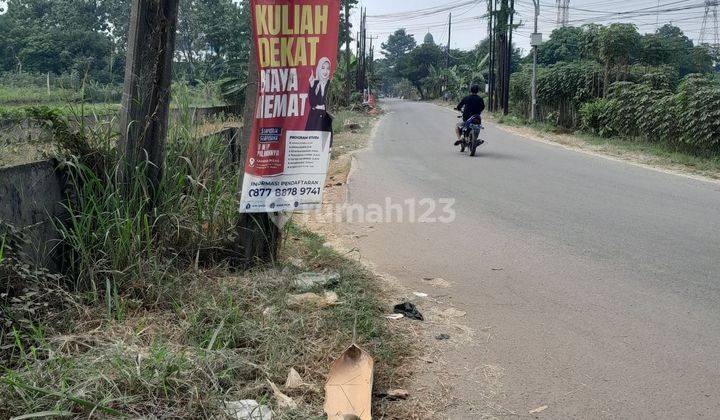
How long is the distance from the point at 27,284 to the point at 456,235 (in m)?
4.58

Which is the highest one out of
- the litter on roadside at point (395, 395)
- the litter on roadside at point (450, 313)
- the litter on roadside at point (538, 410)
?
the litter on roadside at point (450, 313)

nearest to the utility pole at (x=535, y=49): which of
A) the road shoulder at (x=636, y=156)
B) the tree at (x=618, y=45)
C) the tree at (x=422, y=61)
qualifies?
the tree at (x=618, y=45)

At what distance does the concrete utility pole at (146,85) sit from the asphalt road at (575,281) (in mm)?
2326

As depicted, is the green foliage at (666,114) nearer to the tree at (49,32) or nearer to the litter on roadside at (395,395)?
the litter on roadside at (395,395)

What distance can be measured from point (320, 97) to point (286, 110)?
272 mm

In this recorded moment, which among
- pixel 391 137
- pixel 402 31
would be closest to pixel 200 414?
pixel 391 137

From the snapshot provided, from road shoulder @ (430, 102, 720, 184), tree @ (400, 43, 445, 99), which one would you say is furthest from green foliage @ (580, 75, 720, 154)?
tree @ (400, 43, 445, 99)

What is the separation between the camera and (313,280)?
445 centimetres

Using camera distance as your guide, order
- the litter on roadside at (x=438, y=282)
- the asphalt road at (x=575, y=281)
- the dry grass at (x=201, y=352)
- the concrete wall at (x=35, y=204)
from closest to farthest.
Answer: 1. the dry grass at (x=201, y=352)
2. the asphalt road at (x=575, y=281)
3. the concrete wall at (x=35, y=204)
4. the litter on roadside at (x=438, y=282)

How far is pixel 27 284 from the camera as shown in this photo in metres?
3.24

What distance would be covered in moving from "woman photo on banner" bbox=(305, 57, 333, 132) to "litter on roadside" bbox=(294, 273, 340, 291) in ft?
3.62

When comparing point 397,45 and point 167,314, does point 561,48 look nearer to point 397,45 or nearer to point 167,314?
point 167,314

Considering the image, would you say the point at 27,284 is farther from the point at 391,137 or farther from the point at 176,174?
the point at 391,137

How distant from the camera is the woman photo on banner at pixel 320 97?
14.4ft
